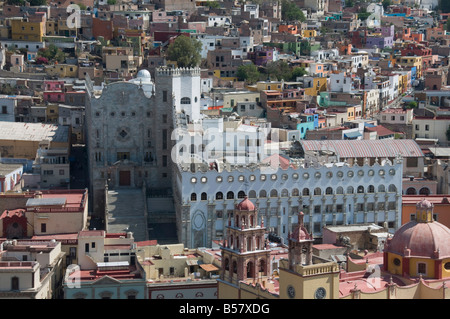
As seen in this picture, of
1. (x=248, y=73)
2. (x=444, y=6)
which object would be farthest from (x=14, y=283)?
(x=444, y=6)

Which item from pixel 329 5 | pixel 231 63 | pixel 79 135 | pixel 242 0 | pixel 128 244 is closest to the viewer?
pixel 128 244

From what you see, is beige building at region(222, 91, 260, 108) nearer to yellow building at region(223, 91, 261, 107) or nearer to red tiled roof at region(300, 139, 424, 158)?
yellow building at region(223, 91, 261, 107)

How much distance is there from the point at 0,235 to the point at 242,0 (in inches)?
3283

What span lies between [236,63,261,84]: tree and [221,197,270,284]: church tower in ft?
167

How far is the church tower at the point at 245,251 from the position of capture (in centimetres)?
5869

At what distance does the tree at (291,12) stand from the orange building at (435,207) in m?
66.9

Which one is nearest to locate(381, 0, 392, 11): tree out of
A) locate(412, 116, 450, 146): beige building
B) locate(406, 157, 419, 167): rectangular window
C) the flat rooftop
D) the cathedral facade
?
locate(412, 116, 450, 146): beige building

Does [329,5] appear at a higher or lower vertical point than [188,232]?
higher

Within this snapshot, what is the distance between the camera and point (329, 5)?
162 metres

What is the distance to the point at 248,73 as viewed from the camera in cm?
11125

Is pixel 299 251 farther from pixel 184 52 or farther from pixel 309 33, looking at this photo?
pixel 309 33
